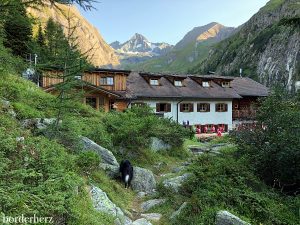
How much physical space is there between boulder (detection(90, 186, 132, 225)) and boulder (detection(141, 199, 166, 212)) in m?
1.77

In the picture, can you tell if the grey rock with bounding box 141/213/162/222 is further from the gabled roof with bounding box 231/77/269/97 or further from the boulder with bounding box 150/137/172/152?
the gabled roof with bounding box 231/77/269/97

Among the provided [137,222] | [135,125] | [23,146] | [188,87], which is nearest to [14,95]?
[135,125]

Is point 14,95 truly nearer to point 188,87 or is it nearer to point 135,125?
point 135,125

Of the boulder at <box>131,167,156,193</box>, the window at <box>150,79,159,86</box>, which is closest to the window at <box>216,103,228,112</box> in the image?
the window at <box>150,79,159,86</box>

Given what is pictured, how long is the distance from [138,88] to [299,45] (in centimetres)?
7670

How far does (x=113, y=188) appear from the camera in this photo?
13.5m

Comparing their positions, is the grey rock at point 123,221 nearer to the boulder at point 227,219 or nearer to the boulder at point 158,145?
the boulder at point 227,219

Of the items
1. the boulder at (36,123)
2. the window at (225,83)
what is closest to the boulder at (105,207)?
the boulder at (36,123)

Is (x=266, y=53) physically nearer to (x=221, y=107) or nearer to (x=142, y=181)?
(x=221, y=107)

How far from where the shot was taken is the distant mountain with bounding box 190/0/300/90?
10319 centimetres

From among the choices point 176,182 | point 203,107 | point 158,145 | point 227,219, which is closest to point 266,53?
point 203,107

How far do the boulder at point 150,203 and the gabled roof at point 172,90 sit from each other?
86.4ft

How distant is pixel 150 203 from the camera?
1300 cm

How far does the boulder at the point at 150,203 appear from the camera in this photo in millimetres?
12631
